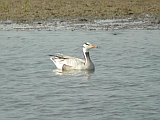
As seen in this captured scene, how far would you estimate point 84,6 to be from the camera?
2917 cm

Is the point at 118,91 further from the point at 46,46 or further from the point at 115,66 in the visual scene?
the point at 46,46

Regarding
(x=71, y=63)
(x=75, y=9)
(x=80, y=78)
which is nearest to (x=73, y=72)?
(x=71, y=63)

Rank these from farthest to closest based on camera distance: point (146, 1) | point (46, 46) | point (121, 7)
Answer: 1. point (146, 1)
2. point (121, 7)
3. point (46, 46)

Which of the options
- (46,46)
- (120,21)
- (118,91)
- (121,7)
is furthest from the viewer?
(121,7)

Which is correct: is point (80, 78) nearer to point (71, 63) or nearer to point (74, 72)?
point (74, 72)

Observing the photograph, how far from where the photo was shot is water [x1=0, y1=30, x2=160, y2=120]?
1110 cm

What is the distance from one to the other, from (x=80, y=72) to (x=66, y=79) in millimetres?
1226

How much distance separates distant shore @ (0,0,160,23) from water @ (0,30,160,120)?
364 centimetres

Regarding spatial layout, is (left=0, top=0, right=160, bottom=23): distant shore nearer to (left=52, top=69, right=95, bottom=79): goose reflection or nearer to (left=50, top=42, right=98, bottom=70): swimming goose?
(left=50, top=42, right=98, bottom=70): swimming goose

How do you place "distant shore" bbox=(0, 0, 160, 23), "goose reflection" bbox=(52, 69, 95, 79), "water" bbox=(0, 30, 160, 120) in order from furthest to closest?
"distant shore" bbox=(0, 0, 160, 23), "goose reflection" bbox=(52, 69, 95, 79), "water" bbox=(0, 30, 160, 120)

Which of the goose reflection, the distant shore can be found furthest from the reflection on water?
the distant shore

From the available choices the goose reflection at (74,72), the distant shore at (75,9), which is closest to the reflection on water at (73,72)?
the goose reflection at (74,72)

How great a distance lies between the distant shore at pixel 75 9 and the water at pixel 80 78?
3636 millimetres

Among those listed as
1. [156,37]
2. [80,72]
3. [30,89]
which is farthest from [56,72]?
[156,37]
